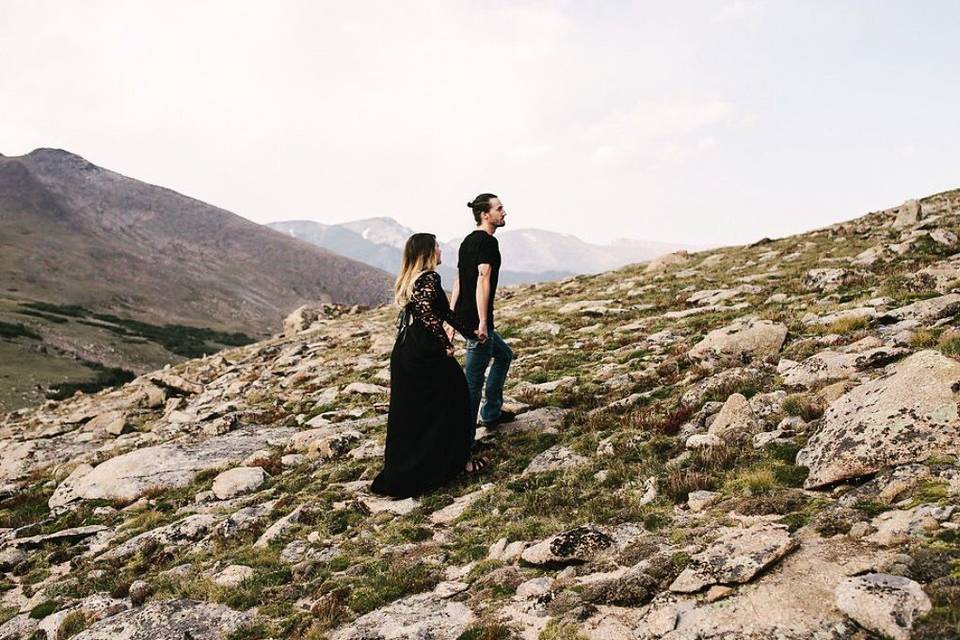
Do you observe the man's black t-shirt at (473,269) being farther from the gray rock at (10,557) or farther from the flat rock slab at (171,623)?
the gray rock at (10,557)

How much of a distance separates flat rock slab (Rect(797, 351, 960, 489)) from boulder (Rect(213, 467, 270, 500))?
9.41 meters

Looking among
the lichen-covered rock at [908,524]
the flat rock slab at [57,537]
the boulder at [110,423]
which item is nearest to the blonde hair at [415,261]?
the lichen-covered rock at [908,524]

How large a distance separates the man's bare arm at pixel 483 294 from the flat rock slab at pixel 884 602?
20.0ft

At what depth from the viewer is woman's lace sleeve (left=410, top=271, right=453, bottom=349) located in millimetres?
9211

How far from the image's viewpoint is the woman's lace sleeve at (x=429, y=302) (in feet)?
30.2

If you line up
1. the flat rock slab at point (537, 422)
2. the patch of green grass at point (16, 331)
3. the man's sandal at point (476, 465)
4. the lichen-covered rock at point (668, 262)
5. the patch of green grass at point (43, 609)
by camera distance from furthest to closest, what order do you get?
the patch of green grass at point (16, 331), the lichen-covered rock at point (668, 262), the flat rock slab at point (537, 422), the man's sandal at point (476, 465), the patch of green grass at point (43, 609)

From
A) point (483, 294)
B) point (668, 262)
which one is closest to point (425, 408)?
point (483, 294)

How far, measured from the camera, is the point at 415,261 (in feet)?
30.2

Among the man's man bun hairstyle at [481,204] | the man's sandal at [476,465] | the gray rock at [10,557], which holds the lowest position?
the gray rock at [10,557]

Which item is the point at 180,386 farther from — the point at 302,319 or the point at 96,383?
the point at 96,383

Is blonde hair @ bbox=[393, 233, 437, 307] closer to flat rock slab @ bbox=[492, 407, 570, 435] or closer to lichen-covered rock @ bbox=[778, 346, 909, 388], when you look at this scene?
flat rock slab @ bbox=[492, 407, 570, 435]

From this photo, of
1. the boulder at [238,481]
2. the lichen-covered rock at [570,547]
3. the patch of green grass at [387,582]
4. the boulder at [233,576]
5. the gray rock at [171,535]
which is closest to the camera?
the lichen-covered rock at [570,547]

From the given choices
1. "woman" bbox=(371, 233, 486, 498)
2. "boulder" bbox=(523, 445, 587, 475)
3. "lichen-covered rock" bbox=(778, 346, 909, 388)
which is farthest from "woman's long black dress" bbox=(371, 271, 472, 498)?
"lichen-covered rock" bbox=(778, 346, 909, 388)

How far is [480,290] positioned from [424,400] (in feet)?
6.59
